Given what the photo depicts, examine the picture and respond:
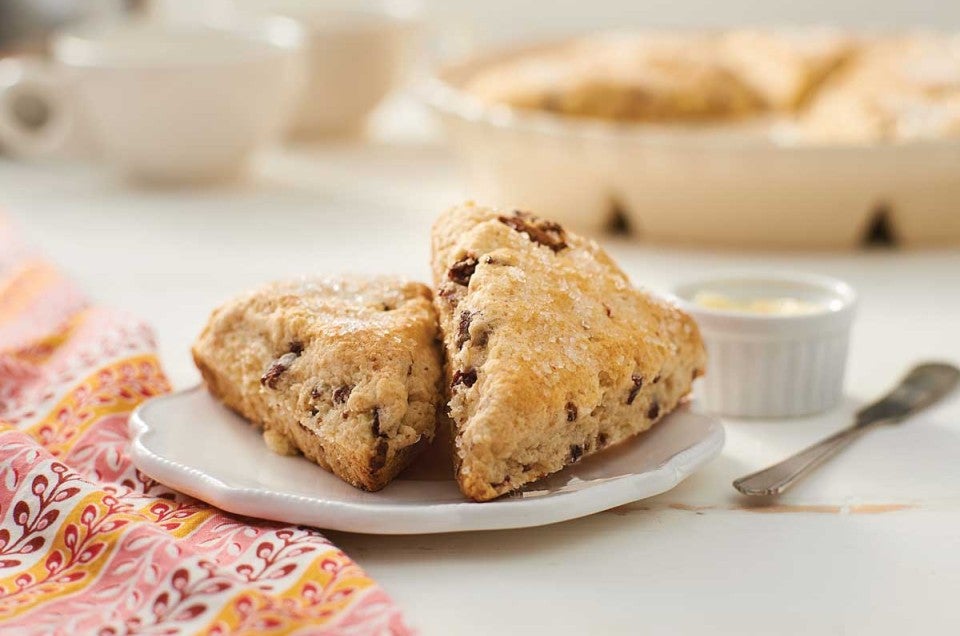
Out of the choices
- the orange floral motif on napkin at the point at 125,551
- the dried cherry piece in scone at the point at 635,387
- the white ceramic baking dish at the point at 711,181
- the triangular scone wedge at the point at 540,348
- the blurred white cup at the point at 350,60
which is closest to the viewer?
the orange floral motif on napkin at the point at 125,551

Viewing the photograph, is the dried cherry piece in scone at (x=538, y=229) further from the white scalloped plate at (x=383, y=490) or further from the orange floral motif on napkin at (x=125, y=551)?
the orange floral motif on napkin at (x=125, y=551)

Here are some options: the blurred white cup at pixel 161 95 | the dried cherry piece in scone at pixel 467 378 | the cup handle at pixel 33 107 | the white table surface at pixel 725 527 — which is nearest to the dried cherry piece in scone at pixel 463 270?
the dried cherry piece in scone at pixel 467 378

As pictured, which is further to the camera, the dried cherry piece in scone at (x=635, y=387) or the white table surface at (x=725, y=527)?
the dried cherry piece in scone at (x=635, y=387)

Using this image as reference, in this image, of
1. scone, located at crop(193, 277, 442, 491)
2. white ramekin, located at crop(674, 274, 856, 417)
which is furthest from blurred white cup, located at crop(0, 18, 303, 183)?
white ramekin, located at crop(674, 274, 856, 417)

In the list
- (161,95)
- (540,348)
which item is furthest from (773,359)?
(161,95)

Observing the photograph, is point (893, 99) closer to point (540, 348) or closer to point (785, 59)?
point (785, 59)

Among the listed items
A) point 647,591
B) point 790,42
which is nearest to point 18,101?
point 790,42

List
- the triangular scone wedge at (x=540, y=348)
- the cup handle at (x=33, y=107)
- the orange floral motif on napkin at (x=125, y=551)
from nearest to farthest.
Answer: the orange floral motif on napkin at (x=125, y=551)
the triangular scone wedge at (x=540, y=348)
the cup handle at (x=33, y=107)
